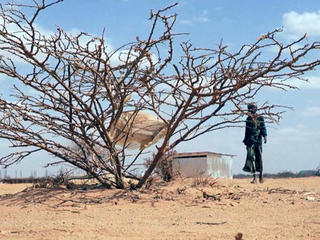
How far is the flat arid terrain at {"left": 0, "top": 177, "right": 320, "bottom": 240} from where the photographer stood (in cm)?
439

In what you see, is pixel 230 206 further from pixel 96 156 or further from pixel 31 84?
pixel 31 84

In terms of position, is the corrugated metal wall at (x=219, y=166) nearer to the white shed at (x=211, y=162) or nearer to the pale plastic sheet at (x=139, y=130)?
the white shed at (x=211, y=162)

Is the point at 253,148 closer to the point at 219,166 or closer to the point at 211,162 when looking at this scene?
the point at 211,162

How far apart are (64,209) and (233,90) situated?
2465 millimetres

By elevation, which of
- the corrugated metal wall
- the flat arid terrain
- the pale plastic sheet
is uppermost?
the pale plastic sheet

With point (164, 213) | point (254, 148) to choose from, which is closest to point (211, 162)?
point (254, 148)

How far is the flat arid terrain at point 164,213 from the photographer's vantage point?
4391 mm

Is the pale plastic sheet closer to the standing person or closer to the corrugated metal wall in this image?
the standing person

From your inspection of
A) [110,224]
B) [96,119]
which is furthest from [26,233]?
[96,119]

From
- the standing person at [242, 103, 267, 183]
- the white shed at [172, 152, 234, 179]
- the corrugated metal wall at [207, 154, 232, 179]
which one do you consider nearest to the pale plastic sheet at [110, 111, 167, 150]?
the standing person at [242, 103, 267, 183]

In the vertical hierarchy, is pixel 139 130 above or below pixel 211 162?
above

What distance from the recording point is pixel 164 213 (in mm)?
5633

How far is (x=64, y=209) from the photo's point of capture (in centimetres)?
589

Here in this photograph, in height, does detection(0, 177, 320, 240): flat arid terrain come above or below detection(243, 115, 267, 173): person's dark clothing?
below
